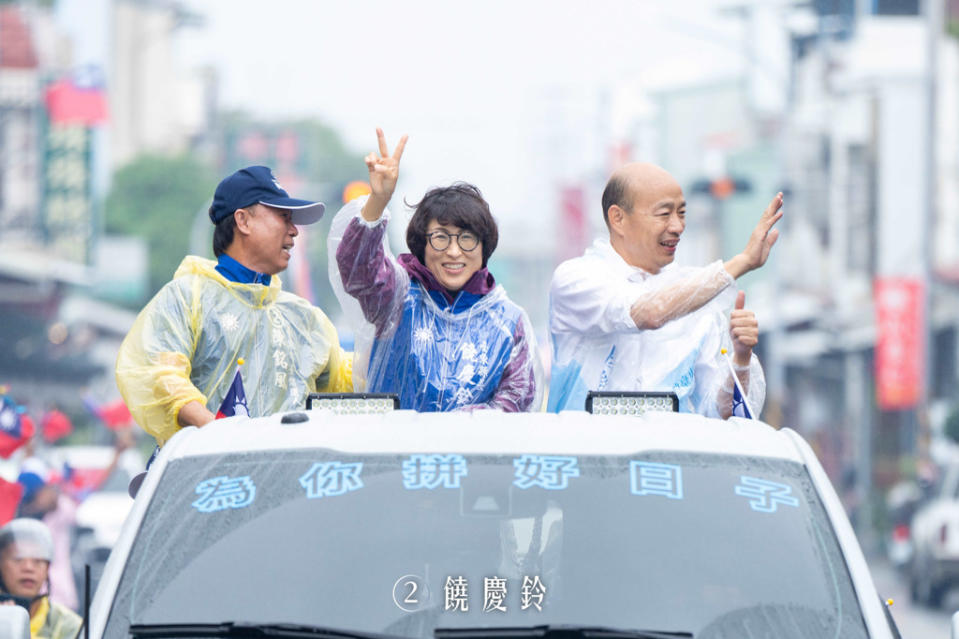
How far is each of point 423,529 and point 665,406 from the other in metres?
0.83

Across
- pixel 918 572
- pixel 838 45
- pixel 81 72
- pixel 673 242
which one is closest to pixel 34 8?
pixel 81 72

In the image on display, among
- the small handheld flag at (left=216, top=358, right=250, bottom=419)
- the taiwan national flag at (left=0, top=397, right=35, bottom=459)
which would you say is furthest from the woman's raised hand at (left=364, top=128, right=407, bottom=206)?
the taiwan national flag at (left=0, top=397, right=35, bottom=459)

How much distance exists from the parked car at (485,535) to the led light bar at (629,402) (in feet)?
0.45

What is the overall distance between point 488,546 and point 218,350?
171cm

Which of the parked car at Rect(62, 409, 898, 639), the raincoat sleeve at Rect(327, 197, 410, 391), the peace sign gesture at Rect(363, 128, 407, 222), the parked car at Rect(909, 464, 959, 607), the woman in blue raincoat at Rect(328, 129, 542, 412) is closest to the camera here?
the parked car at Rect(62, 409, 898, 639)

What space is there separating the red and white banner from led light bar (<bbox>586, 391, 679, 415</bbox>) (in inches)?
1061

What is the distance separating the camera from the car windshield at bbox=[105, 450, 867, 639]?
3678 millimetres

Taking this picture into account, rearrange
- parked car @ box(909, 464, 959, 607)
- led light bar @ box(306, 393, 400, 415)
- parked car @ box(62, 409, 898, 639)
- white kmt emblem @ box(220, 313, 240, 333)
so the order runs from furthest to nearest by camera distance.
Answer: parked car @ box(909, 464, 959, 607) → white kmt emblem @ box(220, 313, 240, 333) → led light bar @ box(306, 393, 400, 415) → parked car @ box(62, 409, 898, 639)

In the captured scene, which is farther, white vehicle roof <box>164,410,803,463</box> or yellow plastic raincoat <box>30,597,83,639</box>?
yellow plastic raincoat <box>30,597,83,639</box>

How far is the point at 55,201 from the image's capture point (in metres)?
41.4

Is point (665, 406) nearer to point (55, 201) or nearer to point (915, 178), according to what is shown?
point (915, 178)

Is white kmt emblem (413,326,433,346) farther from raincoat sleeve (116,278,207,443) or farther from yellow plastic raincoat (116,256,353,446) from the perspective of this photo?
raincoat sleeve (116,278,207,443)

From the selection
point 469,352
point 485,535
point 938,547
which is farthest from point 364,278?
point 938,547

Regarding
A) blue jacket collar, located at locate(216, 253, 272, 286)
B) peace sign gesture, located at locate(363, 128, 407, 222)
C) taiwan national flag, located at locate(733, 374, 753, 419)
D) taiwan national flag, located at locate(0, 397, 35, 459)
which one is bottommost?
taiwan national flag, located at locate(0, 397, 35, 459)
